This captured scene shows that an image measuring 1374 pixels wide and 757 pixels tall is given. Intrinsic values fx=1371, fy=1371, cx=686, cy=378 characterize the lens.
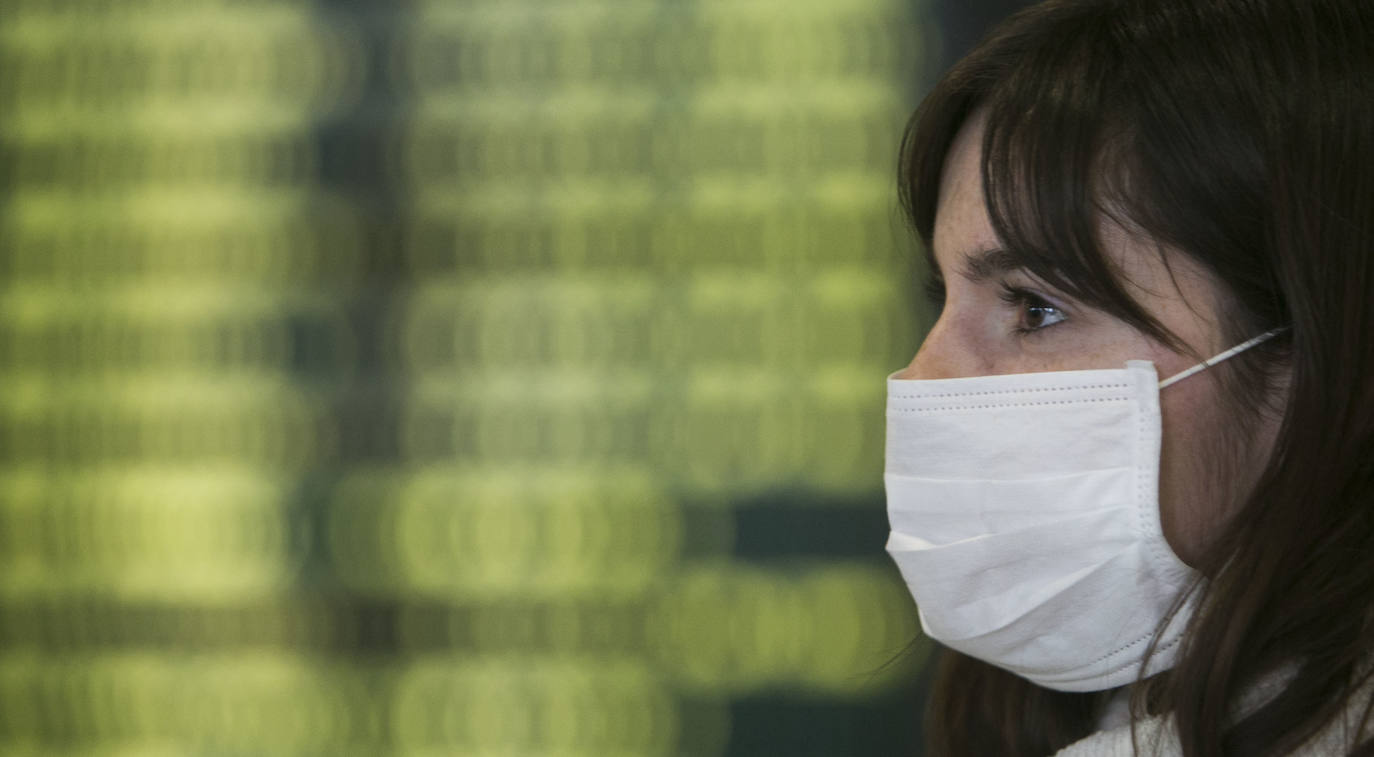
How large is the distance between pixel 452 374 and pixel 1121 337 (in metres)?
1.47

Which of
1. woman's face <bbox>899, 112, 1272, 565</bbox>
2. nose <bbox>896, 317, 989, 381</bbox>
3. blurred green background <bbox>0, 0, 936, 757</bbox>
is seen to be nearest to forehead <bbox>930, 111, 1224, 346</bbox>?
woman's face <bbox>899, 112, 1272, 565</bbox>

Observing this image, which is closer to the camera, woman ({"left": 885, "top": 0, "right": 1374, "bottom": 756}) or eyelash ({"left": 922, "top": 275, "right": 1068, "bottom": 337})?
woman ({"left": 885, "top": 0, "right": 1374, "bottom": 756})

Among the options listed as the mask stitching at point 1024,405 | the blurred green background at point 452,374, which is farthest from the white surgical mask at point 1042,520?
the blurred green background at point 452,374

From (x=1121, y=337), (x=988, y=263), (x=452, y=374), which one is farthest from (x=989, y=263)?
(x=452, y=374)

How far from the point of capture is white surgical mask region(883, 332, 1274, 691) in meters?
0.89

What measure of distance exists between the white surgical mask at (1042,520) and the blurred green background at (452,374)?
41.8 inches

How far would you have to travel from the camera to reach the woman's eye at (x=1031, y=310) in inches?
36.7

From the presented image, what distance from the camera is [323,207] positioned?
7.41 feet

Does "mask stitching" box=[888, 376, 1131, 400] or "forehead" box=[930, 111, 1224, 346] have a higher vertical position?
"forehead" box=[930, 111, 1224, 346]

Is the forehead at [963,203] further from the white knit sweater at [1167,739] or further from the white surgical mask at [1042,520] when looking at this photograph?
the white knit sweater at [1167,739]

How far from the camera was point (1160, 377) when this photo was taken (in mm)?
886

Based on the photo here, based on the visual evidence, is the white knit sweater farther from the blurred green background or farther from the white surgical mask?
the blurred green background

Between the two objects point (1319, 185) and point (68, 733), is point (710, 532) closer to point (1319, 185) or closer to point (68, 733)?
point (68, 733)

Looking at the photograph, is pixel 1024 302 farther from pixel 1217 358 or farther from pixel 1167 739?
pixel 1167 739
